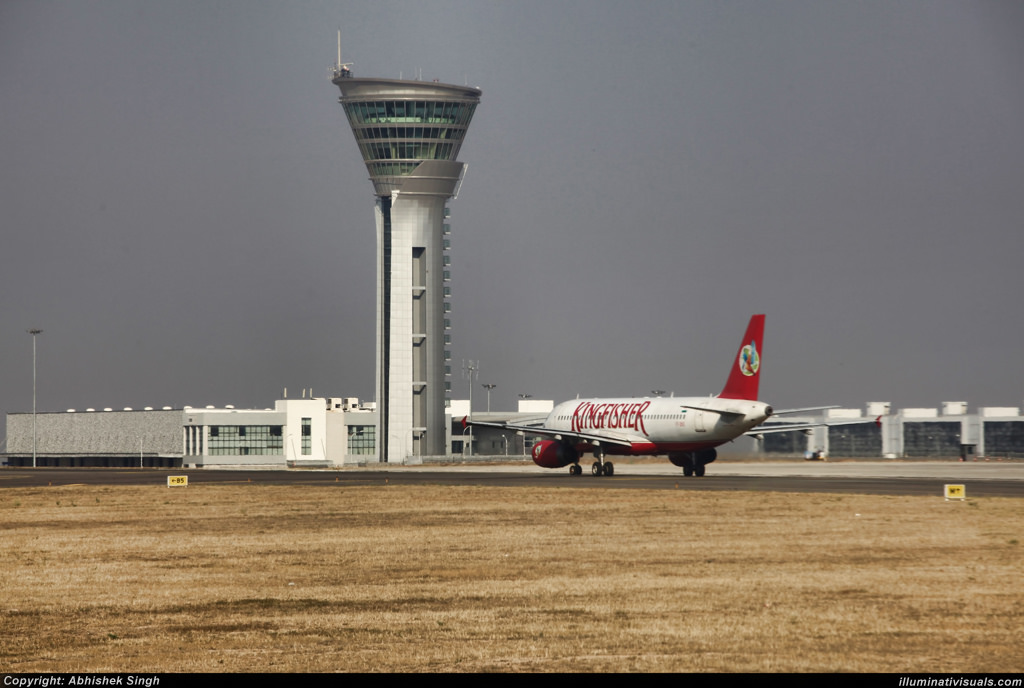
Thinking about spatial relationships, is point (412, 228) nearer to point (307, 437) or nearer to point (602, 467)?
point (307, 437)

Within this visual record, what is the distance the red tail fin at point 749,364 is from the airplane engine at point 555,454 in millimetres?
13121

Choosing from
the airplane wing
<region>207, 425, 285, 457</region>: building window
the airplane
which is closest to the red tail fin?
the airplane

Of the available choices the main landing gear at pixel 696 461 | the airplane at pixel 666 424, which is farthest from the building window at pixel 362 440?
the main landing gear at pixel 696 461

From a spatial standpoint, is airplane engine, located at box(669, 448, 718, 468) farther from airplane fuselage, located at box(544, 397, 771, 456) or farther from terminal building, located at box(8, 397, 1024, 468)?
terminal building, located at box(8, 397, 1024, 468)

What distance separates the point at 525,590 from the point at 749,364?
1822 inches

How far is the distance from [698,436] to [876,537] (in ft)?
125

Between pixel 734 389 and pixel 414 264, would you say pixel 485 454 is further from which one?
pixel 734 389

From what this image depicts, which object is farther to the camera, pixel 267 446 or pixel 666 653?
pixel 267 446

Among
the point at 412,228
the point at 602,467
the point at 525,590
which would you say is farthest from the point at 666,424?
the point at 412,228

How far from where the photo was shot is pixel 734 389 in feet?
221

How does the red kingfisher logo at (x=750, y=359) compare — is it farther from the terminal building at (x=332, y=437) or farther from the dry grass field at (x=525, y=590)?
the terminal building at (x=332, y=437)

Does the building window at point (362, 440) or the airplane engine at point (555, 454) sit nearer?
the airplane engine at point (555, 454)

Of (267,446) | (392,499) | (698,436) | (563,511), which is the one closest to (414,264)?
(267,446)

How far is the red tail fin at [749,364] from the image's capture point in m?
66.6
